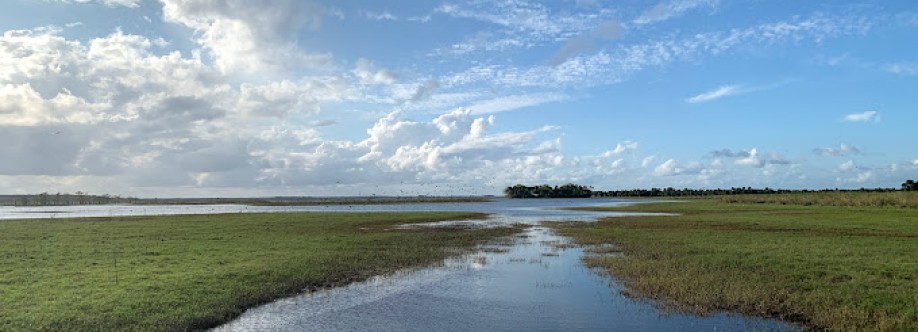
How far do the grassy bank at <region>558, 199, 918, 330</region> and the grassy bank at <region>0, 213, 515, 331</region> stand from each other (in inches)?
476

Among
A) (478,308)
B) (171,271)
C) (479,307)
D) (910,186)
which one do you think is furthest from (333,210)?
(910,186)

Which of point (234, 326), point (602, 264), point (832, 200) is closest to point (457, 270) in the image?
point (602, 264)

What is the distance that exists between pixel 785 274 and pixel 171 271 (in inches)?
1045

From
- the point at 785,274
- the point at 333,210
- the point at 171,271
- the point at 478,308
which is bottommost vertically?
the point at 478,308

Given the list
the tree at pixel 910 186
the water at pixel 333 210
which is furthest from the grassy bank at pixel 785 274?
the tree at pixel 910 186

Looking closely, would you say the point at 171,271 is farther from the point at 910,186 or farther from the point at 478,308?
the point at 910,186

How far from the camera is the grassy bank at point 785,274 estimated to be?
1653cm

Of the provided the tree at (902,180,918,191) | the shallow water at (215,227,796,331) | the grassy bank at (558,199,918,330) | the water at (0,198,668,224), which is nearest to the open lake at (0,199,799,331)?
the shallow water at (215,227,796,331)

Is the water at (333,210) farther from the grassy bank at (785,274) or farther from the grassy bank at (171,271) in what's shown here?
the grassy bank at (785,274)

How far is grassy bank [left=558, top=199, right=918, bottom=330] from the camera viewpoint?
16.5 meters

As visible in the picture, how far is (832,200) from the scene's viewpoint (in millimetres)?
95062

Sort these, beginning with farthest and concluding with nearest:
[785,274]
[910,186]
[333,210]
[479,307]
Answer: [910,186] → [333,210] → [785,274] → [479,307]

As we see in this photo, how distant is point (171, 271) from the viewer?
23578 mm

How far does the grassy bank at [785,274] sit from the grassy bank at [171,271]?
1209 cm
